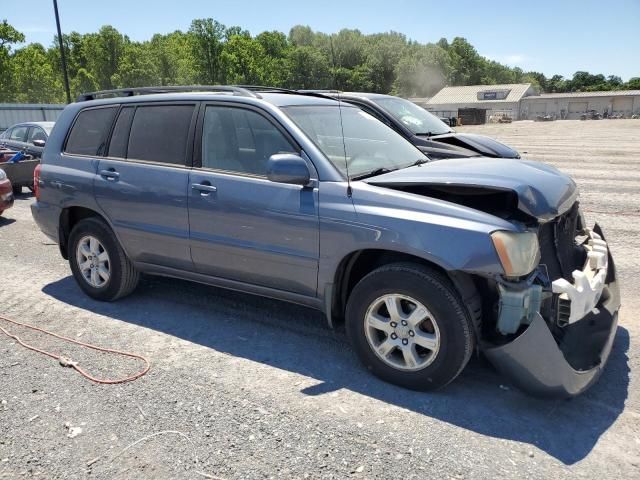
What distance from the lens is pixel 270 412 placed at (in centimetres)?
317

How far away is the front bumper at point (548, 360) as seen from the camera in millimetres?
2932

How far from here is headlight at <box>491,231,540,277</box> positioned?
2.96 metres

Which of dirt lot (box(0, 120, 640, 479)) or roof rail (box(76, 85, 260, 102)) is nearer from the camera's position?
dirt lot (box(0, 120, 640, 479))

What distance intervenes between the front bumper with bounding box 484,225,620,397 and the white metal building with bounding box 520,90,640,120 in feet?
283

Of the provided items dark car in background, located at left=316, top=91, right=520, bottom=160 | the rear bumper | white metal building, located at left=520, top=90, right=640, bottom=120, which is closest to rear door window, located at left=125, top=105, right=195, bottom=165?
dark car in background, located at left=316, top=91, right=520, bottom=160

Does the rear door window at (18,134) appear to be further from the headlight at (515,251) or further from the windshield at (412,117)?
the headlight at (515,251)

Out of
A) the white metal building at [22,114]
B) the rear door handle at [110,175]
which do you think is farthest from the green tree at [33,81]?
the rear door handle at [110,175]

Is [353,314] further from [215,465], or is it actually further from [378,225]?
[215,465]

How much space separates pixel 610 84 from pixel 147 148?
143854mm

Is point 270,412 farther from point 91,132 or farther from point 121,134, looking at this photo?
point 91,132

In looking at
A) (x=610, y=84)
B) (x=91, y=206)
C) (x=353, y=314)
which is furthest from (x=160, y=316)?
(x=610, y=84)

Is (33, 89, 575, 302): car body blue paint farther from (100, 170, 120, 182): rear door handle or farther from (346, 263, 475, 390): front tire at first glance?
(346, 263, 475, 390): front tire

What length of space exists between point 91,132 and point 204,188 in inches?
65.0

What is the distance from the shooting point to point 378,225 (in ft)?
10.8
